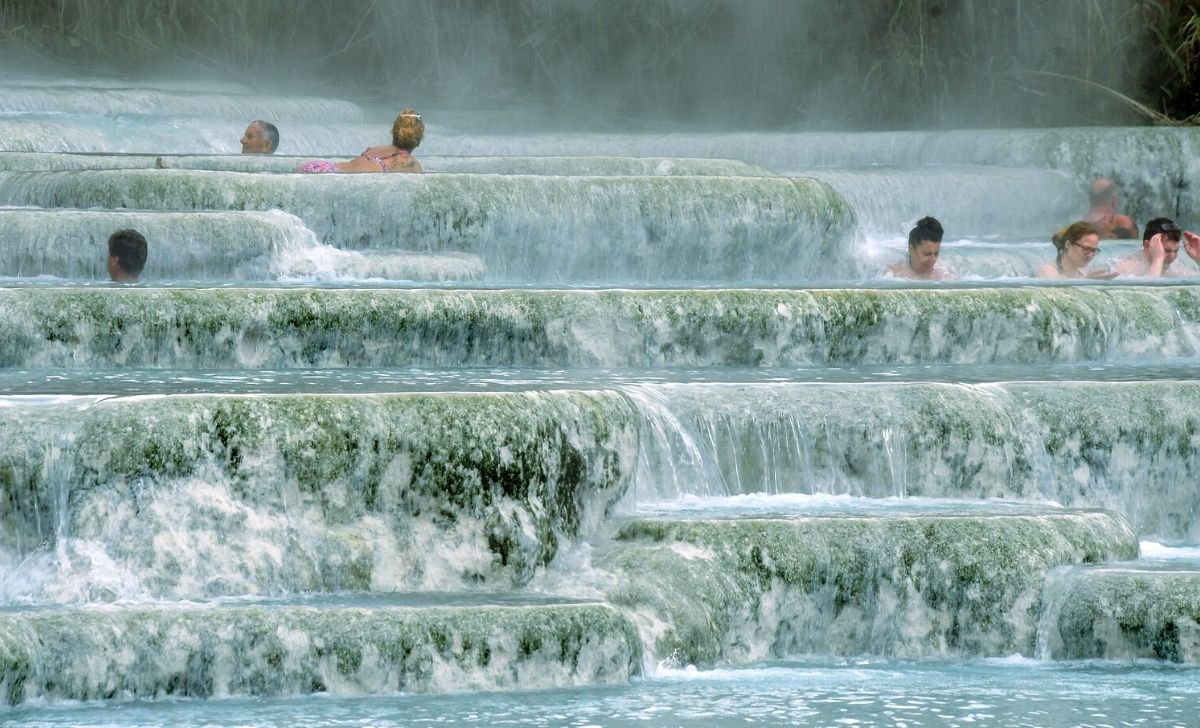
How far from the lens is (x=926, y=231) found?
9.91m

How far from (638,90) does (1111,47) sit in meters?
5.28

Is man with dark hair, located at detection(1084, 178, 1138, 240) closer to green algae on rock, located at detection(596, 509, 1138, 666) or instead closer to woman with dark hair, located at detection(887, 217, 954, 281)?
woman with dark hair, located at detection(887, 217, 954, 281)

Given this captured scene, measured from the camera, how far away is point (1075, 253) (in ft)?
33.9

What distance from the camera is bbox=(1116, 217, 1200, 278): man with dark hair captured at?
10477 millimetres

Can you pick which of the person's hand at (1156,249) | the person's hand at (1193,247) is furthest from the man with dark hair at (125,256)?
the person's hand at (1193,247)

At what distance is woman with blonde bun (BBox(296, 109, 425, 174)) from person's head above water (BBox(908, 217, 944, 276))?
9.15 ft

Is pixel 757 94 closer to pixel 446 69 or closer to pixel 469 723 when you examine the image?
pixel 446 69

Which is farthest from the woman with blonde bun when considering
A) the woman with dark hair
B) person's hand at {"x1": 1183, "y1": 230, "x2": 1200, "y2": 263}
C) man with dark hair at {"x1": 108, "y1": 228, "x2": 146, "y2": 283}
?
person's hand at {"x1": 1183, "y1": 230, "x2": 1200, "y2": 263}

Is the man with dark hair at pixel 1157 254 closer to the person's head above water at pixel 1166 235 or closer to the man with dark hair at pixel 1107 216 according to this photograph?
the person's head above water at pixel 1166 235

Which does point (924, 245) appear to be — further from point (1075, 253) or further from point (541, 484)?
point (541, 484)

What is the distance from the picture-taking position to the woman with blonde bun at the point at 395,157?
10.7m

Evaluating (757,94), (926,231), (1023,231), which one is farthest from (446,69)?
(926,231)

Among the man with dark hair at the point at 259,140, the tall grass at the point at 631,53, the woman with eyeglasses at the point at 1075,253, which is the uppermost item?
the tall grass at the point at 631,53

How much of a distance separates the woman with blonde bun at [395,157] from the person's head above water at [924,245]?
9.15 feet
